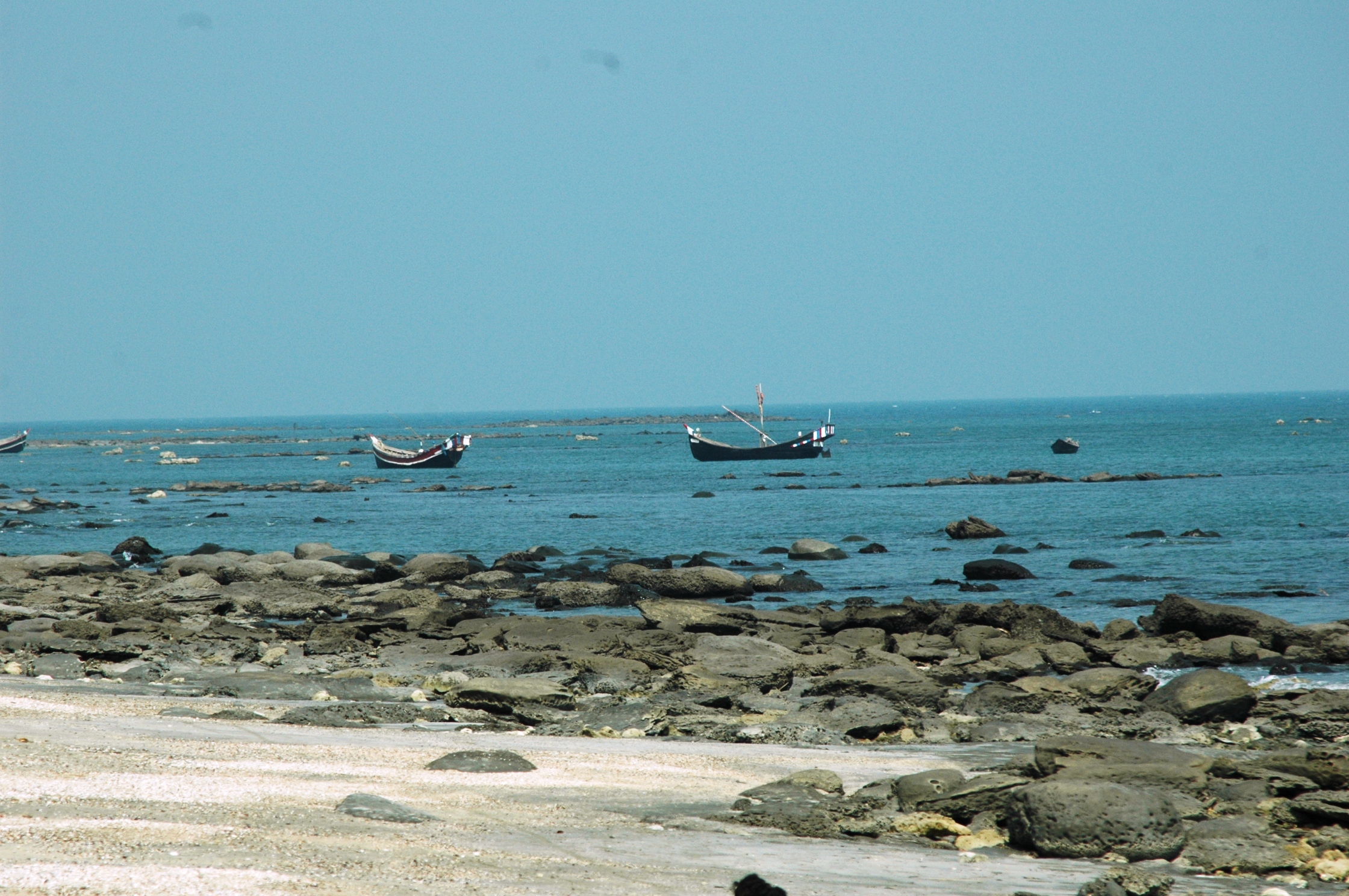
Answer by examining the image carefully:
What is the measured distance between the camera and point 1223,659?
19234 millimetres

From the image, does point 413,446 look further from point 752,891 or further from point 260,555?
point 752,891

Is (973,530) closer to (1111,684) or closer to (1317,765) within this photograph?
(1111,684)

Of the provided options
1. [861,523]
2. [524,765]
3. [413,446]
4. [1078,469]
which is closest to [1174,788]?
[524,765]

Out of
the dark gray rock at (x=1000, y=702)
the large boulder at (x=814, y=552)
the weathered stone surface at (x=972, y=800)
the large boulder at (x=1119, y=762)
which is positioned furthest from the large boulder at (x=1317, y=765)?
the large boulder at (x=814, y=552)

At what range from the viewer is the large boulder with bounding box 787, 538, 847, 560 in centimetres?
3472

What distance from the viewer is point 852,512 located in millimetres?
50562

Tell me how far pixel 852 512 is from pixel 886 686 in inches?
1370

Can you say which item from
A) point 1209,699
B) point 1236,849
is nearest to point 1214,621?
point 1209,699

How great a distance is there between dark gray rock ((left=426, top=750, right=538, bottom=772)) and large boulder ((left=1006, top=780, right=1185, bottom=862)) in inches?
170

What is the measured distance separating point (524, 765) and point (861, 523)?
3560 cm

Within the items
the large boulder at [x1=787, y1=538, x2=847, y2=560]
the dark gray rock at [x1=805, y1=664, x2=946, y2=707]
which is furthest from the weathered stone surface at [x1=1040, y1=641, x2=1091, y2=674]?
the large boulder at [x1=787, y1=538, x2=847, y2=560]

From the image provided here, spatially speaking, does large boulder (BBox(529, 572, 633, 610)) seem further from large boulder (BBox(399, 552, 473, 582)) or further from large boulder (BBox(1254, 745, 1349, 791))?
large boulder (BBox(1254, 745, 1349, 791))

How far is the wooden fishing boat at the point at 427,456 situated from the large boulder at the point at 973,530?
1991 inches

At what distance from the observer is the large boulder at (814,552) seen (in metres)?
34.7
